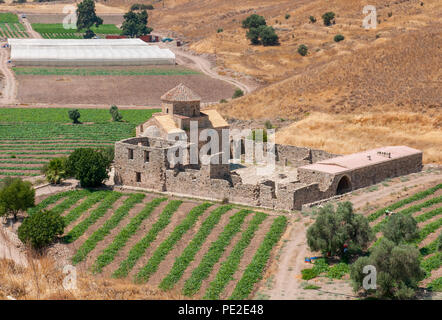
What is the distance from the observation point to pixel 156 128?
46.2 metres

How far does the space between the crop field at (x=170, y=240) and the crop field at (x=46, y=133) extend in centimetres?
1172

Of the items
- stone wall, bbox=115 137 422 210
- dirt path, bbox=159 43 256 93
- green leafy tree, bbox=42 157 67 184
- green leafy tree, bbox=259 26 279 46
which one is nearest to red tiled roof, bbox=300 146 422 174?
stone wall, bbox=115 137 422 210

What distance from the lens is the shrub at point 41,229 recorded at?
34469 millimetres

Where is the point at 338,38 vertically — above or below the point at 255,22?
below

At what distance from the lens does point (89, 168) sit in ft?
138

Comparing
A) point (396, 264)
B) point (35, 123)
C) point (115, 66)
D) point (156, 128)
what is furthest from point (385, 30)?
point (396, 264)

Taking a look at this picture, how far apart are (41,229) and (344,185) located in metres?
18.4

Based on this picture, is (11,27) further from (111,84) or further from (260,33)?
(260,33)

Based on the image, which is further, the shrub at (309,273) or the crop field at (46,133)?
the crop field at (46,133)

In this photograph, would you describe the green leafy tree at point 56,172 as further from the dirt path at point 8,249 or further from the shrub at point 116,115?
the shrub at point 116,115

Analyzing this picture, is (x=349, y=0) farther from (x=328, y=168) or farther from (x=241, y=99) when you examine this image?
(x=328, y=168)

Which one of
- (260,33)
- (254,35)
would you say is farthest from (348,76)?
(254,35)

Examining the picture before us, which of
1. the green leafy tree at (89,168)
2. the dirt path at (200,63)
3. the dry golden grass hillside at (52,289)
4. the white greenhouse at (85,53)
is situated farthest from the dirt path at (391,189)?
the white greenhouse at (85,53)

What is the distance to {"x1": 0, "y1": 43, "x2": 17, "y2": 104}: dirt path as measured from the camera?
86.5 meters
